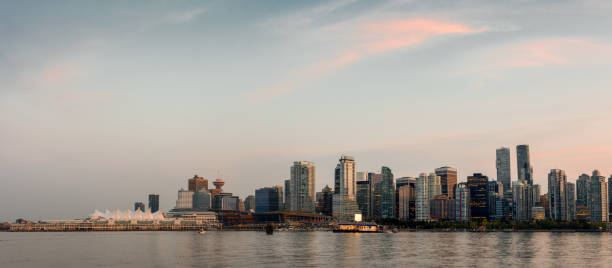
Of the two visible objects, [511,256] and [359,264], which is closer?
[359,264]

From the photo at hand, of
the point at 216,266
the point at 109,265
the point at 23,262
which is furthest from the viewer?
the point at 23,262

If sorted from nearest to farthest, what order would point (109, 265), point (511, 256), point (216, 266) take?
point (216, 266) < point (109, 265) < point (511, 256)

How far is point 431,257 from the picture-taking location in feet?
423

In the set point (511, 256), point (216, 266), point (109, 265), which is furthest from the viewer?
point (511, 256)

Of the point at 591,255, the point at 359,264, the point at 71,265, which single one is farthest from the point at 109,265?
the point at 591,255

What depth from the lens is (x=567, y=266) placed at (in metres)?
110

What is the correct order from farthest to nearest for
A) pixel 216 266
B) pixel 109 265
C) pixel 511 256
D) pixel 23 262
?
pixel 511 256 < pixel 23 262 < pixel 109 265 < pixel 216 266

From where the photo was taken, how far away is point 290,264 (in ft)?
366

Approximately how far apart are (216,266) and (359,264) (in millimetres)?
26942

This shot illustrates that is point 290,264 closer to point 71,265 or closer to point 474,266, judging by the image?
point 474,266

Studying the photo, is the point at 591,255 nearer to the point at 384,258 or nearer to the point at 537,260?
the point at 537,260

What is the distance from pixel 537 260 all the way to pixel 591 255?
80.7ft

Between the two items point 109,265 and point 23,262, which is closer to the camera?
point 109,265

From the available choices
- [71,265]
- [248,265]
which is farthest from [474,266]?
[71,265]
